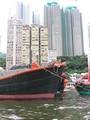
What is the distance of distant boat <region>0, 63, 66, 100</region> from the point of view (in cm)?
3731

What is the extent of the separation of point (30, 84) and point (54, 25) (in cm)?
13556

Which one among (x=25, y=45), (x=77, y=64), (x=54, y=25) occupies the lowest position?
(x=77, y=64)

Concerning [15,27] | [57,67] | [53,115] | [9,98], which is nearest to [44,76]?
[57,67]

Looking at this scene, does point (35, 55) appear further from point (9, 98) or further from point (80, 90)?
point (9, 98)

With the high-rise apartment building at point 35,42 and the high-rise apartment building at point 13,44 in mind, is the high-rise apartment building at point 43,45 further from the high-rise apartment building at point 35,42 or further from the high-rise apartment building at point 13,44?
the high-rise apartment building at point 13,44

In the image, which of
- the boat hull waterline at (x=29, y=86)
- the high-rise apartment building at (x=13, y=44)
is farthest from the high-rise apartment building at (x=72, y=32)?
the boat hull waterline at (x=29, y=86)

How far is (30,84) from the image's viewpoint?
37531 mm

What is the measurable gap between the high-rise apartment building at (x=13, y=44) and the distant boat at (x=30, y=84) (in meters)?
88.2

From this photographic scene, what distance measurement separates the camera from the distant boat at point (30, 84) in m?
A: 37.3

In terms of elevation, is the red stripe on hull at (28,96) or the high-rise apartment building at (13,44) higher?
the high-rise apartment building at (13,44)

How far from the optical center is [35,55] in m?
130

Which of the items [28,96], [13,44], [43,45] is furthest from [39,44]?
[28,96]

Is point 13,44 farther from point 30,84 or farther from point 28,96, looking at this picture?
point 28,96

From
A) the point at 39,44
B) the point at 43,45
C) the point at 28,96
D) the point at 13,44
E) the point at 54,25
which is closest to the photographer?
the point at 28,96
